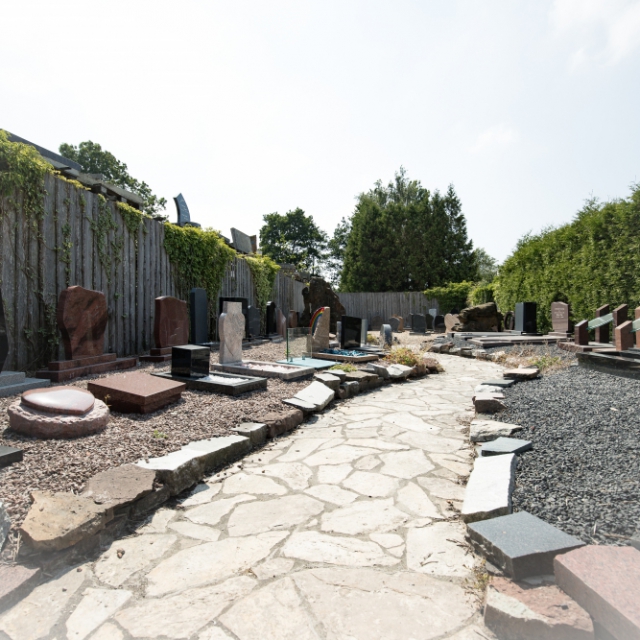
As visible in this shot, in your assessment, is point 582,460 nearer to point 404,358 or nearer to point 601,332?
point 404,358

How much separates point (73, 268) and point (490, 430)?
6.56 metres

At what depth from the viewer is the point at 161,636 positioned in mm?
1655

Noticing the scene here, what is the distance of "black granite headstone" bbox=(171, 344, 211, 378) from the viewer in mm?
5659

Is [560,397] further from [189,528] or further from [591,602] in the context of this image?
[189,528]

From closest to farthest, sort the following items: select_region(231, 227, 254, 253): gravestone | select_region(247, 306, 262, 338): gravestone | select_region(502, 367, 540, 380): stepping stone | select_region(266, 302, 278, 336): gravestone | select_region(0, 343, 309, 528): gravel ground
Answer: select_region(0, 343, 309, 528): gravel ground → select_region(502, 367, 540, 380): stepping stone → select_region(247, 306, 262, 338): gravestone → select_region(266, 302, 278, 336): gravestone → select_region(231, 227, 254, 253): gravestone

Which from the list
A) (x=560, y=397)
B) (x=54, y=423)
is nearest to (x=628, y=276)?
(x=560, y=397)

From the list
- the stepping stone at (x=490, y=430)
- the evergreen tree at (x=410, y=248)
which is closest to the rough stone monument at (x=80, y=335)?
the stepping stone at (x=490, y=430)

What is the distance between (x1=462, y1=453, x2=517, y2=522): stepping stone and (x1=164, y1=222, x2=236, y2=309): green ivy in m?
8.44

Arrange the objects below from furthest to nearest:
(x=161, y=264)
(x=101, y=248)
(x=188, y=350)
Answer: (x=161, y=264) < (x=101, y=248) < (x=188, y=350)

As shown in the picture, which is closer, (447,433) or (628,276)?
(447,433)

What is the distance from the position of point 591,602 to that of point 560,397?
3.80 meters

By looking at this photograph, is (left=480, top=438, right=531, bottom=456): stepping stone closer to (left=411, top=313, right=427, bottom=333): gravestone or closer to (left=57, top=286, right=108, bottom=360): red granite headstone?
(left=57, top=286, right=108, bottom=360): red granite headstone

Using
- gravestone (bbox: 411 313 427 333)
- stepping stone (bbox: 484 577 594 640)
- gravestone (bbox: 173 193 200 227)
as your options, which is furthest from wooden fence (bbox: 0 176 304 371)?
gravestone (bbox: 411 313 427 333)

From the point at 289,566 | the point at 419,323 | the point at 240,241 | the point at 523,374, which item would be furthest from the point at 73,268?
→ the point at 419,323
